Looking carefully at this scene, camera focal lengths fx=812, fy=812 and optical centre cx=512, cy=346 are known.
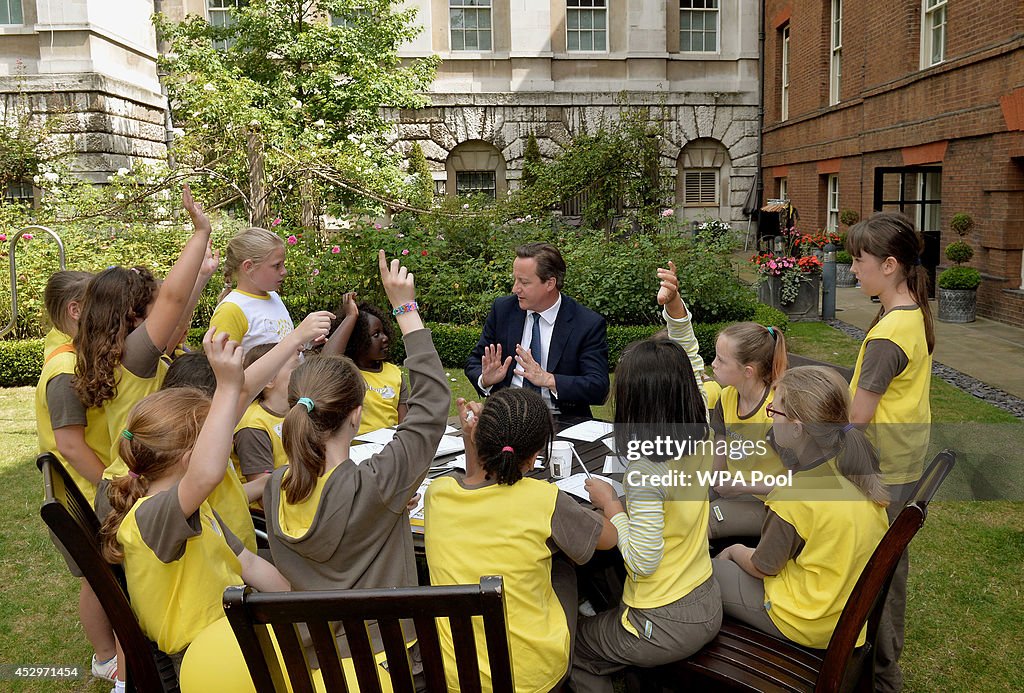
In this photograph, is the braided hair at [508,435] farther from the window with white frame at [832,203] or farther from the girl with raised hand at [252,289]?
the window with white frame at [832,203]

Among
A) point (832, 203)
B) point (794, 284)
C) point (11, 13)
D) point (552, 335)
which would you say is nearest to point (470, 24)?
point (832, 203)

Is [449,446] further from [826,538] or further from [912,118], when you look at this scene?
[912,118]

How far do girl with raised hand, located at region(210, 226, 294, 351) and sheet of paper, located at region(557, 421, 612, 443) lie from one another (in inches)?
60.3

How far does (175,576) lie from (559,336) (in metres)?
2.26

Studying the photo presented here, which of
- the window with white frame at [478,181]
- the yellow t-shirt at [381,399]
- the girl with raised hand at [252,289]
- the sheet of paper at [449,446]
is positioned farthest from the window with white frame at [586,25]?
the sheet of paper at [449,446]

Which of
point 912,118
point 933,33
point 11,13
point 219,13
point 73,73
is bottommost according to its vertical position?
point 912,118

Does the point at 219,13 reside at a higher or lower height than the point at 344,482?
higher

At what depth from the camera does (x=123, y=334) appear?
282cm

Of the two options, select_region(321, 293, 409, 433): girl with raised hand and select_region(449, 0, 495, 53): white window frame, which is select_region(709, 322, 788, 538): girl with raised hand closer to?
select_region(321, 293, 409, 433): girl with raised hand

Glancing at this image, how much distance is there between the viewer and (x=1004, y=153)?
9492 millimetres

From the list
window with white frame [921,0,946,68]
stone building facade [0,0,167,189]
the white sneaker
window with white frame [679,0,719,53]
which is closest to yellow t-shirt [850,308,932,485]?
the white sneaker

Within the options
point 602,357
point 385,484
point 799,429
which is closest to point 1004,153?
point 602,357

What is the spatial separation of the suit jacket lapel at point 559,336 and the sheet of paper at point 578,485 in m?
1.13

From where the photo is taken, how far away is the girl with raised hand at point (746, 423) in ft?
9.35
